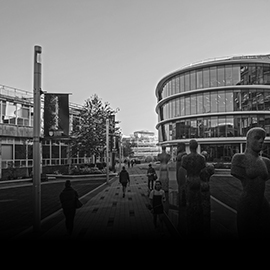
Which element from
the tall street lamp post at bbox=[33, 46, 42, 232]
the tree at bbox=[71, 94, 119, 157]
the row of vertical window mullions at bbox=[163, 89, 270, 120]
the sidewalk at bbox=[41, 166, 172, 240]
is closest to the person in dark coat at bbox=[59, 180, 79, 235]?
the sidewalk at bbox=[41, 166, 172, 240]

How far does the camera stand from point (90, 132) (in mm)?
34625

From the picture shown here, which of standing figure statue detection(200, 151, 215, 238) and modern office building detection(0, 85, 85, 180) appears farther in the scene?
modern office building detection(0, 85, 85, 180)

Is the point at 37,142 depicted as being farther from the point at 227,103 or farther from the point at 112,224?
the point at 227,103

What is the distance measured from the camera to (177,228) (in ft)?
27.6

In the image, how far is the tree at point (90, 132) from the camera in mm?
34500

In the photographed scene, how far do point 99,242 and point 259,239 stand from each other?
4205 millimetres

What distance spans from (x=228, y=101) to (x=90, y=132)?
2416 cm

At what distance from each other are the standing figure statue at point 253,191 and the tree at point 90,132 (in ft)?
96.5

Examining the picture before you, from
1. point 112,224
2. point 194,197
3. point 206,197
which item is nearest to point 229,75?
point 206,197

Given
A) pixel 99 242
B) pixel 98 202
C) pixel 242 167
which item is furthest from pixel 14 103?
pixel 242 167

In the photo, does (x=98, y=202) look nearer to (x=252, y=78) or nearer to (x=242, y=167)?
(x=242, y=167)

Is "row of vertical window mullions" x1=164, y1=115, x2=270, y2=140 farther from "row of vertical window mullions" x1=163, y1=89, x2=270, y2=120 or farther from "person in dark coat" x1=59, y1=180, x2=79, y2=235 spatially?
"person in dark coat" x1=59, y1=180, x2=79, y2=235

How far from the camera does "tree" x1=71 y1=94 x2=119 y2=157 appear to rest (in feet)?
113

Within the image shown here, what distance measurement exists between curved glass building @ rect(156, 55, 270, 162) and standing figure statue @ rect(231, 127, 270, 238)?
38292mm
